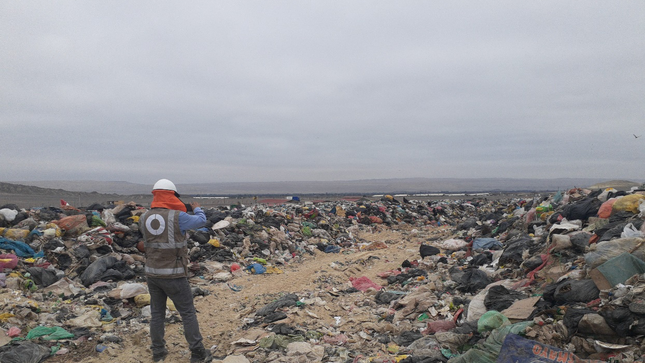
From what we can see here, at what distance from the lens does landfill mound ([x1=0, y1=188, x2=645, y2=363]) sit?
3396 millimetres

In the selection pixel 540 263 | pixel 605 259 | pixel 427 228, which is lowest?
pixel 427 228

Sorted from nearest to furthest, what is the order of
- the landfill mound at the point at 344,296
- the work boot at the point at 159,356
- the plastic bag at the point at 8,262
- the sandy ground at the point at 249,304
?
the landfill mound at the point at 344,296
the work boot at the point at 159,356
the sandy ground at the point at 249,304
the plastic bag at the point at 8,262

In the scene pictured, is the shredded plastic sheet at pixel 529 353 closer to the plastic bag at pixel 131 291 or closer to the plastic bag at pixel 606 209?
the plastic bag at pixel 606 209

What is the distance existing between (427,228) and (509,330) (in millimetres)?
14925

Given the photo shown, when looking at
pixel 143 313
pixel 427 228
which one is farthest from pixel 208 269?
pixel 427 228

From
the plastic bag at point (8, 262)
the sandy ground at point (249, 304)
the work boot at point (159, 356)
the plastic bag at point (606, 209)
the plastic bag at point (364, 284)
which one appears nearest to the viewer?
the work boot at point (159, 356)

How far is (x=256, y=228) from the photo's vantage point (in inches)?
448

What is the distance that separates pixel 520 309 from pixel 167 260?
3816 millimetres

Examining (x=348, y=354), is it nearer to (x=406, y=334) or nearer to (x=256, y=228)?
(x=406, y=334)

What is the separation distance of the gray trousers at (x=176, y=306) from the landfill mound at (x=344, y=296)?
0.37 m

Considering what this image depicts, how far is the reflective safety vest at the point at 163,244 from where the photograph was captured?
378cm

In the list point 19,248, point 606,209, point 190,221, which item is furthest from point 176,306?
point 606,209

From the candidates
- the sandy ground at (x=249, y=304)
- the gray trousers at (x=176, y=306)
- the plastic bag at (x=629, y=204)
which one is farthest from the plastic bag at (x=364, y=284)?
the plastic bag at (x=629, y=204)

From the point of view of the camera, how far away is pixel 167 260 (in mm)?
3787
